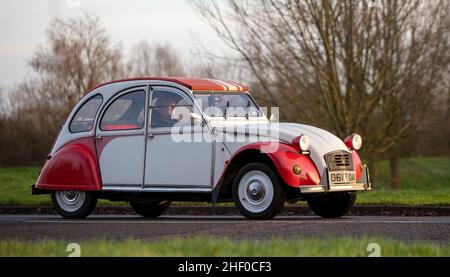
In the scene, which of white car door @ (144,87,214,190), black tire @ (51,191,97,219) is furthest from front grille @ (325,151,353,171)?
black tire @ (51,191,97,219)

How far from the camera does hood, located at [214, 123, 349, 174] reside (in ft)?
33.7

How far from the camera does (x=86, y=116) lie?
39.9 feet

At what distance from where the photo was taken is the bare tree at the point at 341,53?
71.0 ft

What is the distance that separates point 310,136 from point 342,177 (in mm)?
665

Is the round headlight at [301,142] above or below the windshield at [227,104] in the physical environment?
below

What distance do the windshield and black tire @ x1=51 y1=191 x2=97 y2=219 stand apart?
209 cm

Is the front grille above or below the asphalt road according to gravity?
A: above

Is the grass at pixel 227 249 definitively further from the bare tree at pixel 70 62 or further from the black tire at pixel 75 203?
the bare tree at pixel 70 62

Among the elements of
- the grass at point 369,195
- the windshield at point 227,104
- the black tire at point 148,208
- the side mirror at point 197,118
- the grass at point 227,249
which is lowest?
the grass at point 227,249

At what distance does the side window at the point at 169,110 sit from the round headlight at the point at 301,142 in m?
1.60

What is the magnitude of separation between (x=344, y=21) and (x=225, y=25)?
3164 mm

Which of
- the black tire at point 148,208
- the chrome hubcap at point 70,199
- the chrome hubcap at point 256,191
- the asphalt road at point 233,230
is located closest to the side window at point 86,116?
the chrome hubcap at point 70,199

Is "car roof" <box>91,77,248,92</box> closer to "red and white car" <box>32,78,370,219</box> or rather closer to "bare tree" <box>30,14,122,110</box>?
"red and white car" <box>32,78,370,219</box>

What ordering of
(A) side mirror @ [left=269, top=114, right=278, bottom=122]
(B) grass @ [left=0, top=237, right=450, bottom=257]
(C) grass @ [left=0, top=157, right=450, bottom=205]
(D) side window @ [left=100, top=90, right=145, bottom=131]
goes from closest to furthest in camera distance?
(B) grass @ [left=0, top=237, right=450, bottom=257], (D) side window @ [left=100, top=90, right=145, bottom=131], (A) side mirror @ [left=269, top=114, right=278, bottom=122], (C) grass @ [left=0, top=157, right=450, bottom=205]
